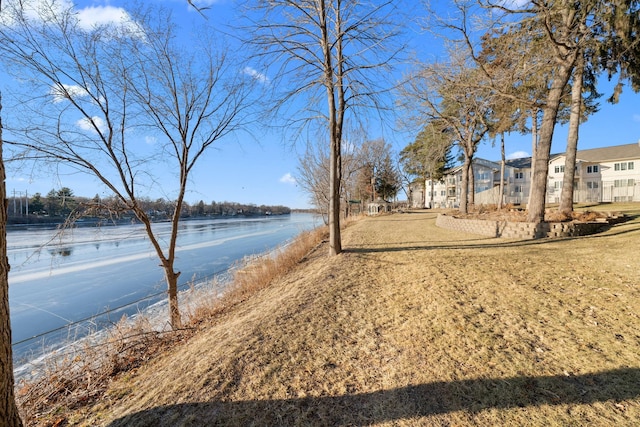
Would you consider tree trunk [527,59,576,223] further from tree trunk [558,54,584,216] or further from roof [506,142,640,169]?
roof [506,142,640,169]

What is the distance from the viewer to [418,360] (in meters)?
2.91

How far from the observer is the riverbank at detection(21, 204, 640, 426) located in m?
2.29

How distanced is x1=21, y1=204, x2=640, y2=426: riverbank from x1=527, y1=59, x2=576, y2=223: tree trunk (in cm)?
429

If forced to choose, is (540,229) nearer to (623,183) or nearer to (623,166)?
(623,183)

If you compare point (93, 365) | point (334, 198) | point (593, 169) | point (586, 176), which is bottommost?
point (93, 365)

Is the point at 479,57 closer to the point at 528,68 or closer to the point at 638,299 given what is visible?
the point at 528,68

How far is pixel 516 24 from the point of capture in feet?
28.7

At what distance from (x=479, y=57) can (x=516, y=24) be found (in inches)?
57.6

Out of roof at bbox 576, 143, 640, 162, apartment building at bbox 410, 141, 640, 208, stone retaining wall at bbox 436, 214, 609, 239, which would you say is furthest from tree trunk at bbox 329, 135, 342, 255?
roof at bbox 576, 143, 640, 162

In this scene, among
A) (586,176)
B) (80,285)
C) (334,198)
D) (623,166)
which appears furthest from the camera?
(586,176)

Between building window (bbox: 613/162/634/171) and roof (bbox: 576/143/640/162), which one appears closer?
building window (bbox: 613/162/634/171)

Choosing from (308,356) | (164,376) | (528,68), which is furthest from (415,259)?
(528,68)

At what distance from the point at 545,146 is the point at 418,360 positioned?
400 inches

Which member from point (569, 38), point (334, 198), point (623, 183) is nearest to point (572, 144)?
point (569, 38)
